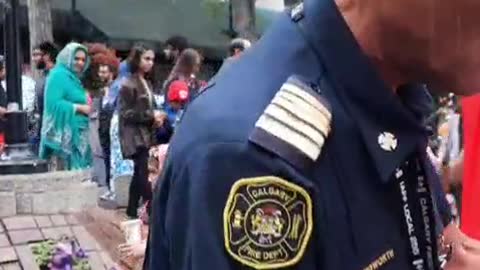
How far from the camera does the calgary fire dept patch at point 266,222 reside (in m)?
1.04

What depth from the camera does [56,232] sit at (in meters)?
6.19

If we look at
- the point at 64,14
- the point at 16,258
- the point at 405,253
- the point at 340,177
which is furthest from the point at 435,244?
the point at 64,14

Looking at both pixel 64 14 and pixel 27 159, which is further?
pixel 64 14

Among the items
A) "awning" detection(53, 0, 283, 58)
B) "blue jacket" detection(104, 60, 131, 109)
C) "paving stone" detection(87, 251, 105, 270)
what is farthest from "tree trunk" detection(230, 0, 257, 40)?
→ "paving stone" detection(87, 251, 105, 270)

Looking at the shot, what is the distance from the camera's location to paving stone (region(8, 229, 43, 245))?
5.78 meters

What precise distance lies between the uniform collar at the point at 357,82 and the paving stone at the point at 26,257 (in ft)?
13.1

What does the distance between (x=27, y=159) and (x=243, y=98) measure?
6478 millimetres

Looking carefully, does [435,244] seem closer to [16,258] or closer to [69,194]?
Answer: [16,258]

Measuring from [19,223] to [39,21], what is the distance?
9.75 m

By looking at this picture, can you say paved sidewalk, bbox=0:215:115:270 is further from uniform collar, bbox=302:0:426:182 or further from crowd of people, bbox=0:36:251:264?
uniform collar, bbox=302:0:426:182

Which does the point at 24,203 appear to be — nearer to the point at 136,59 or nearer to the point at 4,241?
the point at 4,241

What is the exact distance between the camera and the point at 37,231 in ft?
20.1

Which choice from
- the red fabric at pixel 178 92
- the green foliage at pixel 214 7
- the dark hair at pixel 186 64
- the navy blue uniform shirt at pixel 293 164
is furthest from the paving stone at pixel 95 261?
the green foliage at pixel 214 7

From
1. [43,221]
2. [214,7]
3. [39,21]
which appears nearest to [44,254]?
[43,221]
